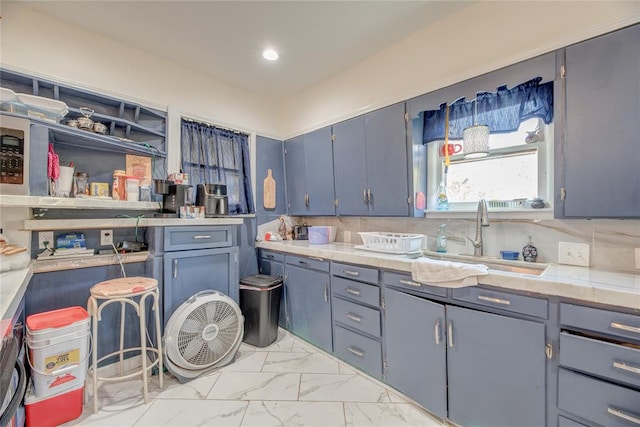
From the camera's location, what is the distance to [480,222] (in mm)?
1962

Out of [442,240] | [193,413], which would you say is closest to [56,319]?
[193,413]

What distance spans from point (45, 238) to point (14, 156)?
60 cm

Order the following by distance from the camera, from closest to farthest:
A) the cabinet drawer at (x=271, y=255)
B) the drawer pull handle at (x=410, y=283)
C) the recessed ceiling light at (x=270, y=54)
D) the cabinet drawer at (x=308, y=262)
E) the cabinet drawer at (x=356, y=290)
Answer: the drawer pull handle at (x=410, y=283)
the cabinet drawer at (x=356, y=290)
the cabinet drawer at (x=308, y=262)
the recessed ceiling light at (x=270, y=54)
the cabinet drawer at (x=271, y=255)

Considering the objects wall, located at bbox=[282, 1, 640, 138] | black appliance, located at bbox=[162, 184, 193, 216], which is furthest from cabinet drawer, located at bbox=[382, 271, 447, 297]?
black appliance, located at bbox=[162, 184, 193, 216]

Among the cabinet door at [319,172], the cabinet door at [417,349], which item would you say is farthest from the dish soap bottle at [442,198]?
the cabinet door at [319,172]

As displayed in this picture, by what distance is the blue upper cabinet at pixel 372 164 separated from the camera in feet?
7.67

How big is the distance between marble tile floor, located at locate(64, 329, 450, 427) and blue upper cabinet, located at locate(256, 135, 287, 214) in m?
1.73

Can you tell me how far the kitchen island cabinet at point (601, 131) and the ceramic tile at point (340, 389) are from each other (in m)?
1.66

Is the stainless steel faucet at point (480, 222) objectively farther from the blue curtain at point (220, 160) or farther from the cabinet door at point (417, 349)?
the blue curtain at point (220, 160)

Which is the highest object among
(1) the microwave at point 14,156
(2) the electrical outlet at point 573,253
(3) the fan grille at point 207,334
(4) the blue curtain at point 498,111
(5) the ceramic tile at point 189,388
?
(4) the blue curtain at point 498,111

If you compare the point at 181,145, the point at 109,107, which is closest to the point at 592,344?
the point at 181,145

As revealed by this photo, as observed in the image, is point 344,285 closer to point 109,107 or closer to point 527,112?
point 527,112

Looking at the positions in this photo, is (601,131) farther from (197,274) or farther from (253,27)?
(197,274)

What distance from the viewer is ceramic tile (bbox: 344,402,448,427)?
1.67m
